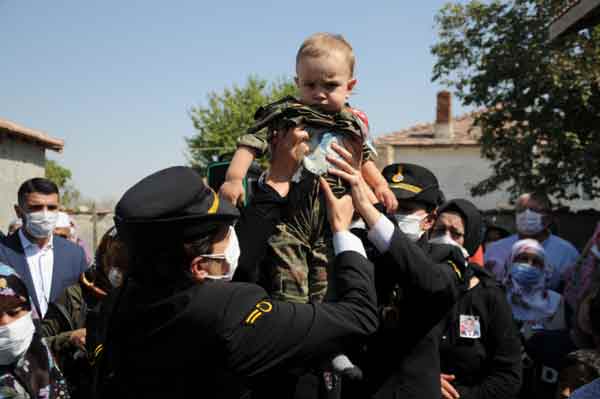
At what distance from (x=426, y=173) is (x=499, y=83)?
13486 millimetres

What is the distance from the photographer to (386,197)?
2861mm

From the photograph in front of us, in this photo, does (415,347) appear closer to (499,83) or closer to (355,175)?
(355,175)

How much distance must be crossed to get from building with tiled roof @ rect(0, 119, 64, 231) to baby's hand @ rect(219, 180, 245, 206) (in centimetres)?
1587

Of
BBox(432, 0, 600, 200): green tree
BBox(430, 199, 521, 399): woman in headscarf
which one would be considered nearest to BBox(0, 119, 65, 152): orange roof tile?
BBox(432, 0, 600, 200): green tree

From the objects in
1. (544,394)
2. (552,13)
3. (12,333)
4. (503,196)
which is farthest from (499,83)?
(503,196)

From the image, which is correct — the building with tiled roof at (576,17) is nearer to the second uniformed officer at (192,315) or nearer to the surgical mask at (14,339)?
the second uniformed officer at (192,315)

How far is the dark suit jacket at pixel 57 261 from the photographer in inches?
213

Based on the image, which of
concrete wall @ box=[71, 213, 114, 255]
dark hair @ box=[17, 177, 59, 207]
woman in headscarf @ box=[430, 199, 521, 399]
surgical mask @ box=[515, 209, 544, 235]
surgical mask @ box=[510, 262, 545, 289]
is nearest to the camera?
woman in headscarf @ box=[430, 199, 521, 399]

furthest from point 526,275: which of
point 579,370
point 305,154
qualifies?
point 305,154

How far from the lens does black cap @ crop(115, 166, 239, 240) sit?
6.86ft

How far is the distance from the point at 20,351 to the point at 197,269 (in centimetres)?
165

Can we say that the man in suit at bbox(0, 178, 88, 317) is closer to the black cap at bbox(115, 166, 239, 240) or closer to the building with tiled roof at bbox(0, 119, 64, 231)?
the black cap at bbox(115, 166, 239, 240)

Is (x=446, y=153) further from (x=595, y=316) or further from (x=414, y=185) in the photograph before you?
(x=595, y=316)

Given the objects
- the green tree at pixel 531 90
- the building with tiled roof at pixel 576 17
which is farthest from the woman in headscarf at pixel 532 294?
the green tree at pixel 531 90
